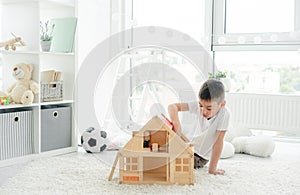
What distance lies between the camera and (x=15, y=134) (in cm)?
252

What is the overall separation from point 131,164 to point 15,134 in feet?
3.11

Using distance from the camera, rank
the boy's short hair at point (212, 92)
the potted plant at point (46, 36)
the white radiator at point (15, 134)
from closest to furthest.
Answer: the boy's short hair at point (212, 92)
the white radiator at point (15, 134)
the potted plant at point (46, 36)

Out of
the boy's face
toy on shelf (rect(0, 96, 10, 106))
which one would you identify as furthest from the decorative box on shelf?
the boy's face

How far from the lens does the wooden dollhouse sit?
1914 millimetres

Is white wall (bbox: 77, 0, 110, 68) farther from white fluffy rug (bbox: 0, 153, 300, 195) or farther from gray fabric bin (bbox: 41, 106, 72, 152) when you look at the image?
white fluffy rug (bbox: 0, 153, 300, 195)

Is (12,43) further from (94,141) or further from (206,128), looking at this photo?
(206,128)

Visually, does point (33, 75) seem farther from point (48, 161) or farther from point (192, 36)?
point (192, 36)

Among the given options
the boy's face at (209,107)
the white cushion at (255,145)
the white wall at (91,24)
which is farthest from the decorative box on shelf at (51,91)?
the white cushion at (255,145)

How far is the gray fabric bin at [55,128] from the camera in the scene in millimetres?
2697

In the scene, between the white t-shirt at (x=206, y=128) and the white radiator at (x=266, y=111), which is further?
the white radiator at (x=266, y=111)

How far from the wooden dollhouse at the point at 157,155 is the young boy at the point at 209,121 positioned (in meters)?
0.19

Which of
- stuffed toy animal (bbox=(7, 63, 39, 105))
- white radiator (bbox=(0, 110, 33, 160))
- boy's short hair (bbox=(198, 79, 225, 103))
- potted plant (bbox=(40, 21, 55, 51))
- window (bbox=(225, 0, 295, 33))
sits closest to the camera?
boy's short hair (bbox=(198, 79, 225, 103))

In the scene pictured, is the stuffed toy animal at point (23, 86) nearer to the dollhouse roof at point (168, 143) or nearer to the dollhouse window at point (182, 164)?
the dollhouse roof at point (168, 143)

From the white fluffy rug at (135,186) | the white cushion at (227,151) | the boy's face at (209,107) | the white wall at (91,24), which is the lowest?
the white fluffy rug at (135,186)
